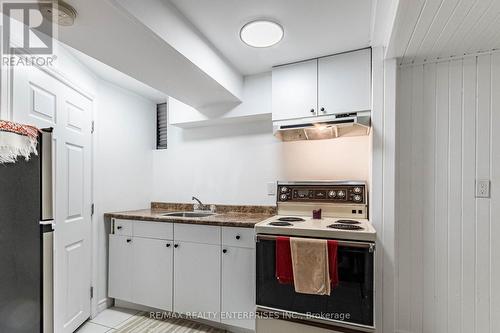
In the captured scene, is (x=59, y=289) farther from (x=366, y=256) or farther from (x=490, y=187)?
(x=490, y=187)

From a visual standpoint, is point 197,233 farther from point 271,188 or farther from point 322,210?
point 322,210

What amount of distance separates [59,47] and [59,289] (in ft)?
6.03

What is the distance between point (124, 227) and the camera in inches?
95.9

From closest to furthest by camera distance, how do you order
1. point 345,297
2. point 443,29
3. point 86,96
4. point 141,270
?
point 443,29 → point 345,297 → point 86,96 → point 141,270

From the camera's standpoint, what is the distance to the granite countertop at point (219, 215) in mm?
2070

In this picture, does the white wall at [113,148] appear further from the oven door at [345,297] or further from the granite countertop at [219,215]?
the oven door at [345,297]

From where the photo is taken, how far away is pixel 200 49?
1.74 metres

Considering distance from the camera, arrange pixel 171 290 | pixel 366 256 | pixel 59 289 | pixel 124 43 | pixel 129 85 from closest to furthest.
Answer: pixel 124 43
pixel 366 256
pixel 59 289
pixel 171 290
pixel 129 85

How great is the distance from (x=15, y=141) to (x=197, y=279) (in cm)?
162

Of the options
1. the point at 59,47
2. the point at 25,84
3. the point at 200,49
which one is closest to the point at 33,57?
the point at 25,84

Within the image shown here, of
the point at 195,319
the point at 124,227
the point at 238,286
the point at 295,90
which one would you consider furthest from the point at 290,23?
the point at 195,319

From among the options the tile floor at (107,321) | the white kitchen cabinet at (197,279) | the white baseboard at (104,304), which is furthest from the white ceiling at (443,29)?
the white baseboard at (104,304)

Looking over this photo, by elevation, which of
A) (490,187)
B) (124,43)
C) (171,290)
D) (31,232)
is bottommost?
(171,290)

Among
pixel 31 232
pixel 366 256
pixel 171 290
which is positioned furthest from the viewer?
pixel 171 290
